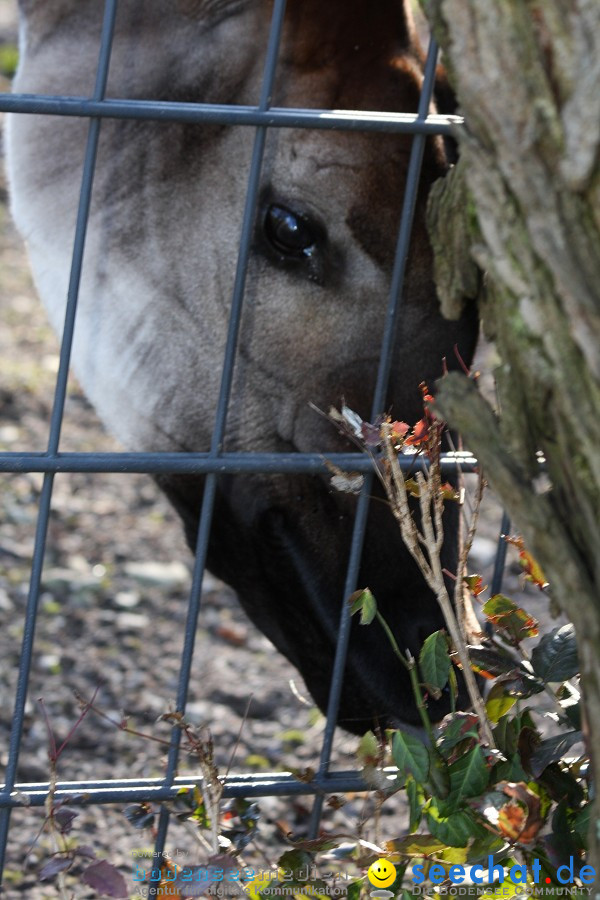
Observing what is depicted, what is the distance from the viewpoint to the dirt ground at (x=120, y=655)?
2875mm

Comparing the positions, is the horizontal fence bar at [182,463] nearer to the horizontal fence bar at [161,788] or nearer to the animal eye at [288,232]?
the horizontal fence bar at [161,788]

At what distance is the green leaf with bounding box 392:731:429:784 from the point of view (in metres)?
1.53

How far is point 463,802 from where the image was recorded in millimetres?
1533

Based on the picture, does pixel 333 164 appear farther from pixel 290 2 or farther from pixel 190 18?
pixel 190 18

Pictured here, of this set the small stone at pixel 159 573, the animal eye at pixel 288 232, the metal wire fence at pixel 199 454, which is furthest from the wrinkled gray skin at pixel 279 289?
the small stone at pixel 159 573

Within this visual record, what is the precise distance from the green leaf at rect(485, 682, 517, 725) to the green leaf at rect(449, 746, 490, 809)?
143 mm

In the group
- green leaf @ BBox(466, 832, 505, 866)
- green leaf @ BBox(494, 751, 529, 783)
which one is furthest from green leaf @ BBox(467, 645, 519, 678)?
green leaf @ BBox(466, 832, 505, 866)

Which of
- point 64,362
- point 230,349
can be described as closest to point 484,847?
point 230,349

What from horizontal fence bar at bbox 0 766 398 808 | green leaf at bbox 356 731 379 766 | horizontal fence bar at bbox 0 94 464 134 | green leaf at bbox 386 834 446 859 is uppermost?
horizontal fence bar at bbox 0 94 464 134

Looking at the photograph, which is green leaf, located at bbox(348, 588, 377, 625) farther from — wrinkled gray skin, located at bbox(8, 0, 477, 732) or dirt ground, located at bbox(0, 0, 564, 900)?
dirt ground, located at bbox(0, 0, 564, 900)

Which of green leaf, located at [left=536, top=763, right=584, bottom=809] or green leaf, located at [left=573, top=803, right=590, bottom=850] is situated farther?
green leaf, located at [left=536, top=763, right=584, bottom=809]

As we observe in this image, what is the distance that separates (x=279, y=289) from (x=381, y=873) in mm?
1217

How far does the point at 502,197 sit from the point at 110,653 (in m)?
2.70

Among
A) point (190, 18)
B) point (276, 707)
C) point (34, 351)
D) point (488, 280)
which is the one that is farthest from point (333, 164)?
point (34, 351)
